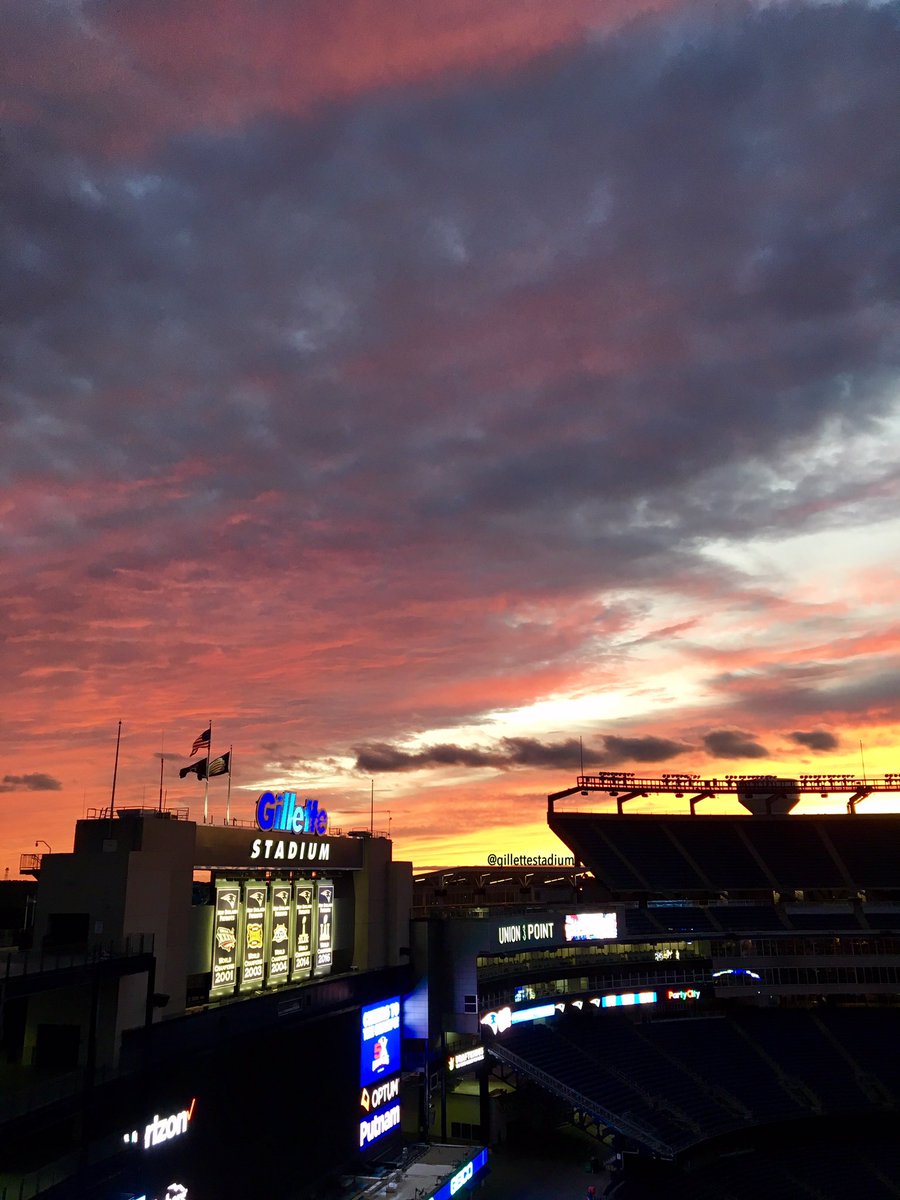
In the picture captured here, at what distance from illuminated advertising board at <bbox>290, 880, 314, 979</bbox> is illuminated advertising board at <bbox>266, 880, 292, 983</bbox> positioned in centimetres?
73

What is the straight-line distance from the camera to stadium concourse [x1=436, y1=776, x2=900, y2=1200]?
61.0 meters

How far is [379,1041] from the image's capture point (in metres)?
53.2

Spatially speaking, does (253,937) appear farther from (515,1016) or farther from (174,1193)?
(515,1016)

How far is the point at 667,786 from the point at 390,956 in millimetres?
52848

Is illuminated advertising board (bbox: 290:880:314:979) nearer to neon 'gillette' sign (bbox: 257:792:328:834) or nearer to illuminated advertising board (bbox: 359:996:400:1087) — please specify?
neon 'gillette' sign (bbox: 257:792:328:834)

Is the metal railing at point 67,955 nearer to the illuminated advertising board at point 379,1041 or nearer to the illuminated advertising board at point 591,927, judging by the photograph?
the illuminated advertising board at point 379,1041

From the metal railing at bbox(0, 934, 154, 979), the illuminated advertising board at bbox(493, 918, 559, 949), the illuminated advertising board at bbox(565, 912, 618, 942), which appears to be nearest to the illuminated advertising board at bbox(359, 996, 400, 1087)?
the illuminated advertising board at bbox(493, 918, 559, 949)

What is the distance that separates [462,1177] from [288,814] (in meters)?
22.6

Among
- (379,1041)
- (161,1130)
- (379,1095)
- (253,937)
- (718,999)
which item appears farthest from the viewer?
(718,999)

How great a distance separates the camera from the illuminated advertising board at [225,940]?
42406 millimetres

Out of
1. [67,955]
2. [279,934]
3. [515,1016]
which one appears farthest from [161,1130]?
[515,1016]

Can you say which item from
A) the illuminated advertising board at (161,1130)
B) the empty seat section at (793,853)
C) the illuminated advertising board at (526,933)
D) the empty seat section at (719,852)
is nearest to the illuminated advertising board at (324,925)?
the illuminated advertising board at (526,933)

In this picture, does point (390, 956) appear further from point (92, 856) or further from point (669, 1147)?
point (92, 856)

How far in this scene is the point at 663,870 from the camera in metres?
96.1
